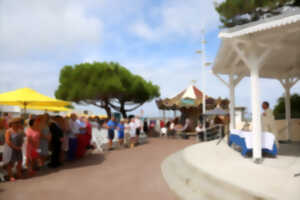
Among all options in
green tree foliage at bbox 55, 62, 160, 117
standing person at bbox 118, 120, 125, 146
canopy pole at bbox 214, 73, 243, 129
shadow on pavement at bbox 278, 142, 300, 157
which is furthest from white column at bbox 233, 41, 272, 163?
green tree foliage at bbox 55, 62, 160, 117

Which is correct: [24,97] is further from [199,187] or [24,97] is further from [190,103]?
[190,103]

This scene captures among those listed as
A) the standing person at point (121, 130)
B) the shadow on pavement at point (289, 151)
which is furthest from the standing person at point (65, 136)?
the shadow on pavement at point (289, 151)

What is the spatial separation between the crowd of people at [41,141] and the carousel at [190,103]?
38.6 feet

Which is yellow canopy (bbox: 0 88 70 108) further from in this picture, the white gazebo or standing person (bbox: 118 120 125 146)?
the white gazebo

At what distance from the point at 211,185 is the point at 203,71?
45.0 feet

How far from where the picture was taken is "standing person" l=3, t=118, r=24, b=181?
5449mm

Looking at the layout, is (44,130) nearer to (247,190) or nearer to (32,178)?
(32,178)

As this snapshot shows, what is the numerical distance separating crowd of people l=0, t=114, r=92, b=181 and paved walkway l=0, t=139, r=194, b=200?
463mm

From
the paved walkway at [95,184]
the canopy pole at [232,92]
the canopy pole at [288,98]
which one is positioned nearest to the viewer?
the paved walkway at [95,184]

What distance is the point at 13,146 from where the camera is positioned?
5.48 m

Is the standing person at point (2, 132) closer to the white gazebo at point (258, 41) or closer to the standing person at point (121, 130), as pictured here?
the standing person at point (121, 130)

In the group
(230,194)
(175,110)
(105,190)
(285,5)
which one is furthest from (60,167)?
(285,5)

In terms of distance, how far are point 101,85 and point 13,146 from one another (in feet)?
69.2

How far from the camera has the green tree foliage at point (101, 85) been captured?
26.5 metres
